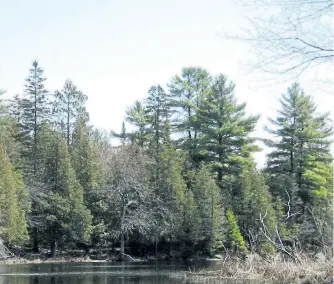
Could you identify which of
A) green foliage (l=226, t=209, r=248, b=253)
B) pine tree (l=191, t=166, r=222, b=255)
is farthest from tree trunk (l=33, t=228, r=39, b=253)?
green foliage (l=226, t=209, r=248, b=253)

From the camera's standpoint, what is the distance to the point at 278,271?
18078mm

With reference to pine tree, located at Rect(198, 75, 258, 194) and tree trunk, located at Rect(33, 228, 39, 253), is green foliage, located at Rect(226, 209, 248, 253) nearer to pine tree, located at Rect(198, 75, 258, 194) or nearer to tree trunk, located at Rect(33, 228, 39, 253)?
pine tree, located at Rect(198, 75, 258, 194)

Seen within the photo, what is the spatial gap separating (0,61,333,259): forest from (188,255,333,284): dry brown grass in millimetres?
13418

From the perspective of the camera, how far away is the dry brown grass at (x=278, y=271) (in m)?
15.8

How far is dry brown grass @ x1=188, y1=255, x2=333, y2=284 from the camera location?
620 inches

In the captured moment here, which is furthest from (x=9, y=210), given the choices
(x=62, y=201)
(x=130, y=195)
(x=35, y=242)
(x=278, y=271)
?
(x=278, y=271)

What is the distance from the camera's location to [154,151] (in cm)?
4397

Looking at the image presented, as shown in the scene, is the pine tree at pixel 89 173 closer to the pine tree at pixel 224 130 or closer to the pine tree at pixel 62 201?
the pine tree at pixel 62 201

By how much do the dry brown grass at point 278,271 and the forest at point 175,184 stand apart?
13.4m

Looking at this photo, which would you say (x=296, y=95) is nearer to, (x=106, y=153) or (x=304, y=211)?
(x=304, y=211)

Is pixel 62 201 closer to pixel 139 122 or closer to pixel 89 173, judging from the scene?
pixel 89 173

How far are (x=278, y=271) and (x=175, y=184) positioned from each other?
907 inches

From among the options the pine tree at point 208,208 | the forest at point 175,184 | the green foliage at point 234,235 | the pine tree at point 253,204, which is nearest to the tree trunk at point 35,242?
the forest at point 175,184

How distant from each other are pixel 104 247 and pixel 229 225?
986 cm
